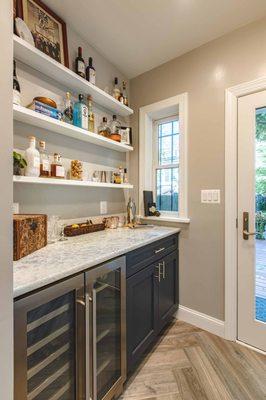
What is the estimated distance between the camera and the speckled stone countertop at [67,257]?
882 millimetres

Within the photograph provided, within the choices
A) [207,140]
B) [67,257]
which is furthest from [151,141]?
[67,257]

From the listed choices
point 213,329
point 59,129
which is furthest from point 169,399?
point 59,129

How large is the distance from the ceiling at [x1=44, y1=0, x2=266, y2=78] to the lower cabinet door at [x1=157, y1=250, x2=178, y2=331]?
2.12 metres

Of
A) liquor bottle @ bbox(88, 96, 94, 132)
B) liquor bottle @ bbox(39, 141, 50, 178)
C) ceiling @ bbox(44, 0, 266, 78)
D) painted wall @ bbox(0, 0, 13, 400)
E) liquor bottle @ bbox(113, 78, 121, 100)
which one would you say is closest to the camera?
painted wall @ bbox(0, 0, 13, 400)

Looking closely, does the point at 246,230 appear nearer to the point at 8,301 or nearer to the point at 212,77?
the point at 212,77

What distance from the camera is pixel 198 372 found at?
1558mm

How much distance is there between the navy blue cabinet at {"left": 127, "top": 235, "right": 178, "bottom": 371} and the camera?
1.45 metres

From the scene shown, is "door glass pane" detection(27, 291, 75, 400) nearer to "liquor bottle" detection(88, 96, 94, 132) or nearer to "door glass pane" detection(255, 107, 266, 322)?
"liquor bottle" detection(88, 96, 94, 132)

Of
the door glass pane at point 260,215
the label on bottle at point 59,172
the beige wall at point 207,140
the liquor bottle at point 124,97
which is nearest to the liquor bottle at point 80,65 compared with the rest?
the liquor bottle at point 124,97

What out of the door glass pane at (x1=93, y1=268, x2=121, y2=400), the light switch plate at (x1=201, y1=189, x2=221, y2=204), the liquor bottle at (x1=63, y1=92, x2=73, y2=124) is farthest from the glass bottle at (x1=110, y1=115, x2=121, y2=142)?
the door glass pane at (x1=93, y1=268, x2=121, y2=400)

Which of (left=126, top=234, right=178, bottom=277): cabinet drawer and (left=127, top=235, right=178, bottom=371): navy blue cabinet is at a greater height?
(left=126, top=234, right=178, bottom=277): cabinet drawer

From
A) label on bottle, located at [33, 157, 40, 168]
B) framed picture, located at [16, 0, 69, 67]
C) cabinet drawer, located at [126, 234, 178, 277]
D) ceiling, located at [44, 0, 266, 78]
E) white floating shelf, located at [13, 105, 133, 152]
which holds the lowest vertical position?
cabinet drawer, located at [126, 234, 178, 277]

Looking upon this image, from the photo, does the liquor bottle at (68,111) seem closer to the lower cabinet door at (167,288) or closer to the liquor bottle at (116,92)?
the liquor bottle at (116,92)

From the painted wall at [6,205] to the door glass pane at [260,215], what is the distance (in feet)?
6.14
